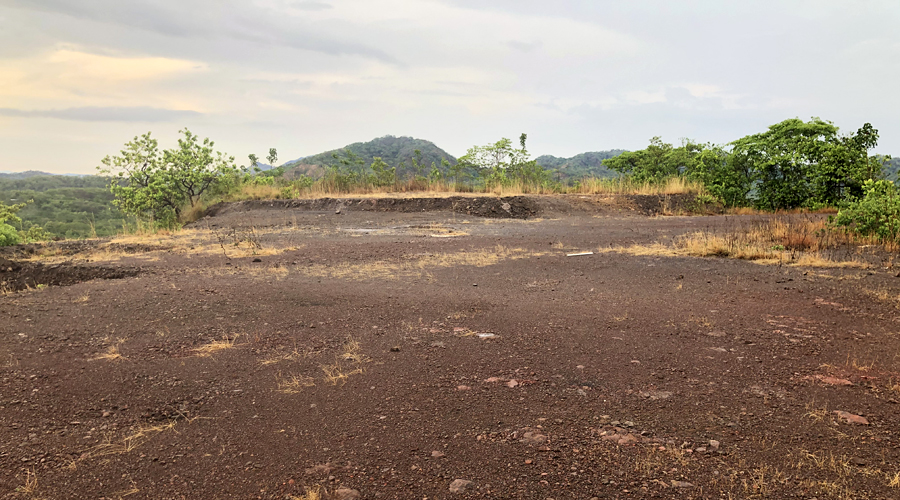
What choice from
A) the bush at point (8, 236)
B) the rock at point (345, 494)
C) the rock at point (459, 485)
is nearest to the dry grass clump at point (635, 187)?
the bush at point (8, 236)

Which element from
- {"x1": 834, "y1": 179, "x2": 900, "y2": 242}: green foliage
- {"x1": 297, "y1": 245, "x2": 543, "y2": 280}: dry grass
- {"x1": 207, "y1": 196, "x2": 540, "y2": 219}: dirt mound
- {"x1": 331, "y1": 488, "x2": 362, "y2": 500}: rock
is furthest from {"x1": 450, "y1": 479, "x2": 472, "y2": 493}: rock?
{"x1": 207, "y1": 196, "x2": 540, "y2": 219}: dirt mound

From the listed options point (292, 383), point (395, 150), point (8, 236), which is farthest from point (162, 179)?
point (395, 150)

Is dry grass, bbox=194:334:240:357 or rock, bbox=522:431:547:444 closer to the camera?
rock, bbox=522:431:547:444

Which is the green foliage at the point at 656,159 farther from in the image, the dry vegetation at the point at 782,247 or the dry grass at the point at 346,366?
the dry grass at the point at 346,366

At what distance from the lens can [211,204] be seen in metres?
24.3

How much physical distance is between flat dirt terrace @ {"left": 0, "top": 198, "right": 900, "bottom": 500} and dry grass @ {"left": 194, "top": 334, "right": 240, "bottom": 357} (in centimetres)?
2

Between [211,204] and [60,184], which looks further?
[60,184]

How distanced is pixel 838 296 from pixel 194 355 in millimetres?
7115

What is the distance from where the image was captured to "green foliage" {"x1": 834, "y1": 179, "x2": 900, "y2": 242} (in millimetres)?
9094

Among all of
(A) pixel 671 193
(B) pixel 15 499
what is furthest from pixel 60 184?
(B) pixel 15 499

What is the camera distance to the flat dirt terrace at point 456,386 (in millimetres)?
2512

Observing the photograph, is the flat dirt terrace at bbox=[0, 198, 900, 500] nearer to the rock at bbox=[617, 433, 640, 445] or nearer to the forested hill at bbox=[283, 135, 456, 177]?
the rock at bbox=[617, 433, 640, 445]

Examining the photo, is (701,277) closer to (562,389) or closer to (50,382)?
(562,389)

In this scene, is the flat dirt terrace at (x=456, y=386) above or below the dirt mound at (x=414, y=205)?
below
